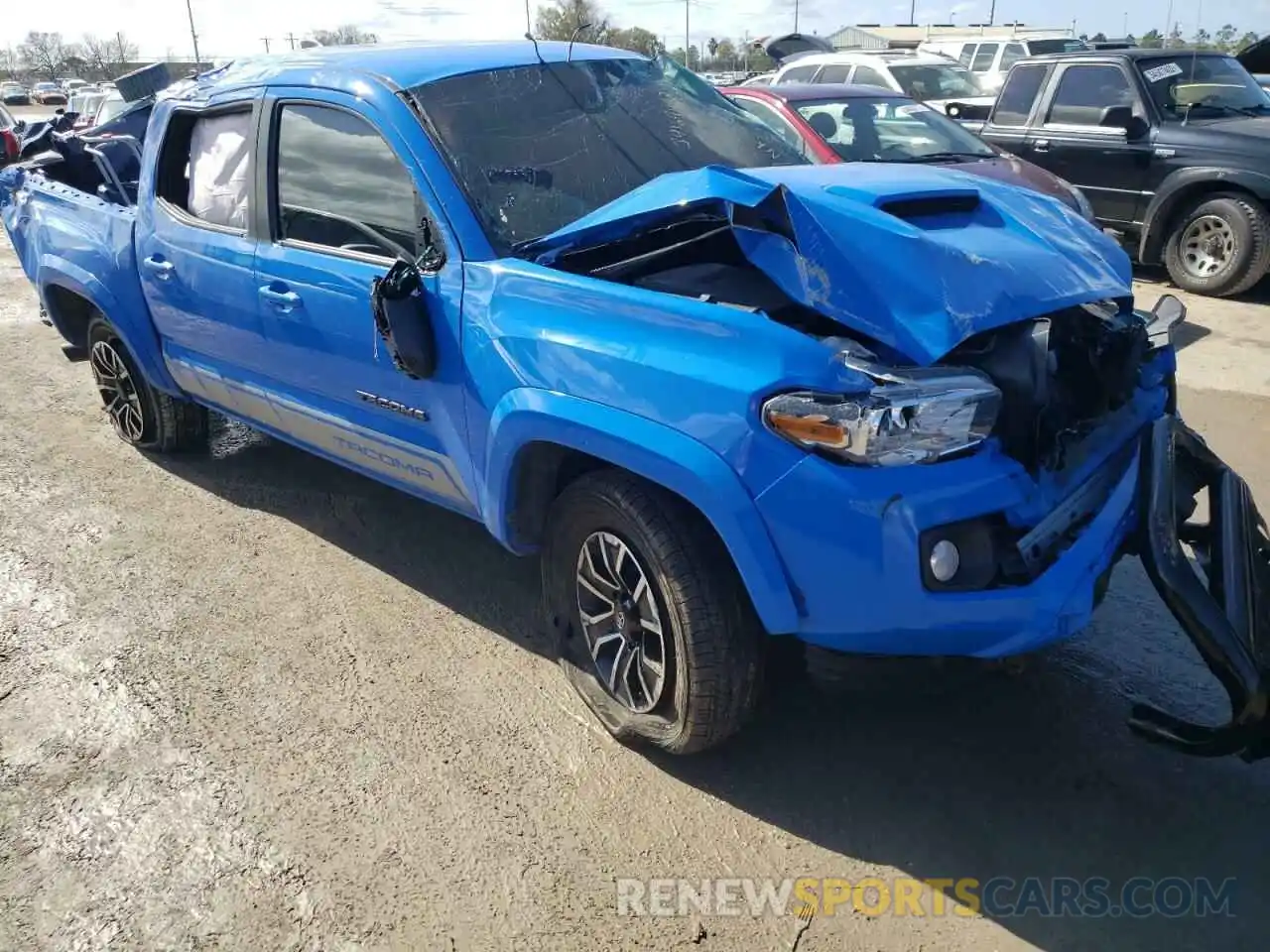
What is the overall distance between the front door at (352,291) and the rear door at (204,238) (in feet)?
0.57

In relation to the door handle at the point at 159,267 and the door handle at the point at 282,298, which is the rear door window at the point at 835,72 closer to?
the door handle at the point at 159,267

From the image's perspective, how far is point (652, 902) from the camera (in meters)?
2.50

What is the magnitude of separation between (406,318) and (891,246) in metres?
1.45

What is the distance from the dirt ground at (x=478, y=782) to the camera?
2479 mm

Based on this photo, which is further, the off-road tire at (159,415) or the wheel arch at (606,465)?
the off-road tire at (159,415)

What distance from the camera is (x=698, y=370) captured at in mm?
2418

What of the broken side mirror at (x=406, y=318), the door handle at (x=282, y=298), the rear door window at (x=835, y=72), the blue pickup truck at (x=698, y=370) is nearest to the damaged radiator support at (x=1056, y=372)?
the blue pickup truck at (x=698, y=370)

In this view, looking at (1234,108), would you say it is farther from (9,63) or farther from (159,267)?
(9,63)

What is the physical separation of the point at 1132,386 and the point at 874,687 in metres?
1.18

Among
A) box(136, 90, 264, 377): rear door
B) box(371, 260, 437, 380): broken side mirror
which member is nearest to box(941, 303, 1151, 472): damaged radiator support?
box(371, 260, 437, 380): broken side mirror

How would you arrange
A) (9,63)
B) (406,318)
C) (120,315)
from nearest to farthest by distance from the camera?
(406,318) → (120,315) → (9,63)

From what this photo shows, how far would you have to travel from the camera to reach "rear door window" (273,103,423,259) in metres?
3.31

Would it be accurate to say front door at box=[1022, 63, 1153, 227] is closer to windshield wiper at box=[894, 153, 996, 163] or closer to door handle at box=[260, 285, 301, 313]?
windshield wiper at box=[894, 153, 996, 163]

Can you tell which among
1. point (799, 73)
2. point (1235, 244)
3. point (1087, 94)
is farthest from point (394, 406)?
point (799, 73)
